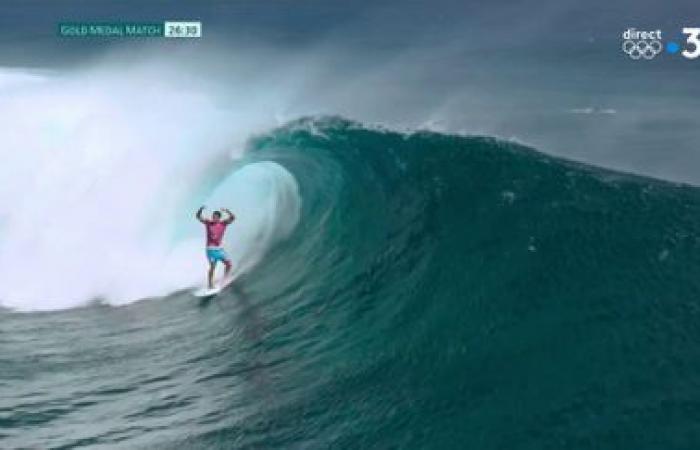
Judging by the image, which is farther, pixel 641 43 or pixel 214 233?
pixel 641 43

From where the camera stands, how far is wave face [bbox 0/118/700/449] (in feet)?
35.4

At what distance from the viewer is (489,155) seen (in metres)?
18.2

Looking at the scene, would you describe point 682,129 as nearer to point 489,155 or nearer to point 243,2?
point 489,155

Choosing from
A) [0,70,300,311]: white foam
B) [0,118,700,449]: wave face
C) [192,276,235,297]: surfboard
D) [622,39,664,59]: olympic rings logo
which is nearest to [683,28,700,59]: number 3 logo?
[622,39,664,59]: olympic rings logo

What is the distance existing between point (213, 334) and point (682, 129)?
16595 mm

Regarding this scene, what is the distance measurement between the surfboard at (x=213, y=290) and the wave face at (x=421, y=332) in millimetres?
222

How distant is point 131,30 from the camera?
59.4 meters

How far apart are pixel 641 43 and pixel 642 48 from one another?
2.14 ft

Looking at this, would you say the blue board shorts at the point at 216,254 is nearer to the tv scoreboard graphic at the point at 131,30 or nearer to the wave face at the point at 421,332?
the wave face at the point at 421,332

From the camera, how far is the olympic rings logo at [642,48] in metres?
42.2

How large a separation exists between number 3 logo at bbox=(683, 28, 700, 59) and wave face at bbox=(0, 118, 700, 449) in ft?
71.3

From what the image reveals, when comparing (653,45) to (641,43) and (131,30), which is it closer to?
(641,43)

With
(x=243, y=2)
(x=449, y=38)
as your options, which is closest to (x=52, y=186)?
(x=449, y=38)

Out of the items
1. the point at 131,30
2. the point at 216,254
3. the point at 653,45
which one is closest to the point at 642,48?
the point at 653,45
